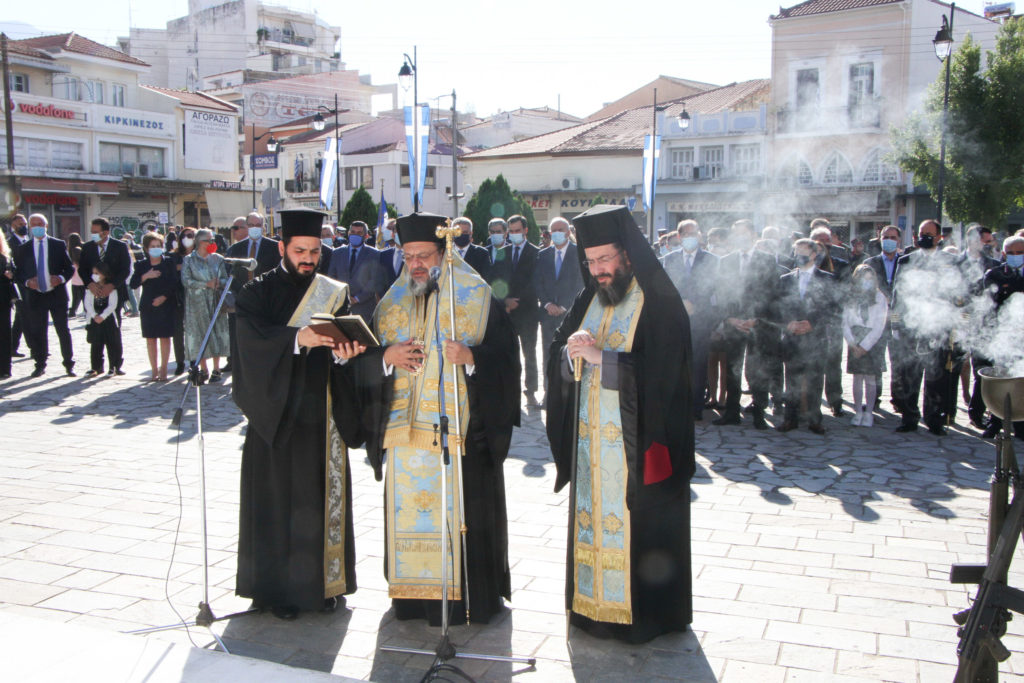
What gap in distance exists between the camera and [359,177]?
45.6 meters

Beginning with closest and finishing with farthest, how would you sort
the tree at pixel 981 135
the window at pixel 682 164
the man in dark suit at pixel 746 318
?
the man in dark suit at pixel 746 318 < the tree at pixel 981 135 < the window at pixel 682 164

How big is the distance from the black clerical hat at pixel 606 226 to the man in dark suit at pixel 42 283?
9346 millimetres

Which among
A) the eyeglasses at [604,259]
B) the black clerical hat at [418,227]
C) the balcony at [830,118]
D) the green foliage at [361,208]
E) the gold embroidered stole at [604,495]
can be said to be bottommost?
the gold embroidered stole at [604,495]

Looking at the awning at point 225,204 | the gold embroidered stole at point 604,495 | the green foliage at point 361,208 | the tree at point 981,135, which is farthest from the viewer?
the awning at point 225,204

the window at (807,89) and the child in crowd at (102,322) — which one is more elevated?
the window at (807,89)

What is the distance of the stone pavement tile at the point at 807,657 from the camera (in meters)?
3.66

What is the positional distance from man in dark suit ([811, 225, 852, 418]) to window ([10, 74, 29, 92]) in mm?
36129

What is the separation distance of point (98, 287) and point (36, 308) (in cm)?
86

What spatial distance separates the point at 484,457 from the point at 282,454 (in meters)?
0.97

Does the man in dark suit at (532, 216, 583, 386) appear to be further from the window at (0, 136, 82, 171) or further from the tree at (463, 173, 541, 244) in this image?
the window at (0, 136, 82, 171)

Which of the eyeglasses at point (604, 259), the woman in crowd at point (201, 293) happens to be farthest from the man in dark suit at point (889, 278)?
the woman in crowd at point (201, 293)

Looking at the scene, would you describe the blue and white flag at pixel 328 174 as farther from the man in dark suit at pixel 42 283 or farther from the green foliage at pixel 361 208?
the man in dark suit at pixel 42 283

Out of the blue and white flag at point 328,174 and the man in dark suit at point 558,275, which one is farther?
the blue and white flag at point 328,174

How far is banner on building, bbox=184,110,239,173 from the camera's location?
4062 centimetres
